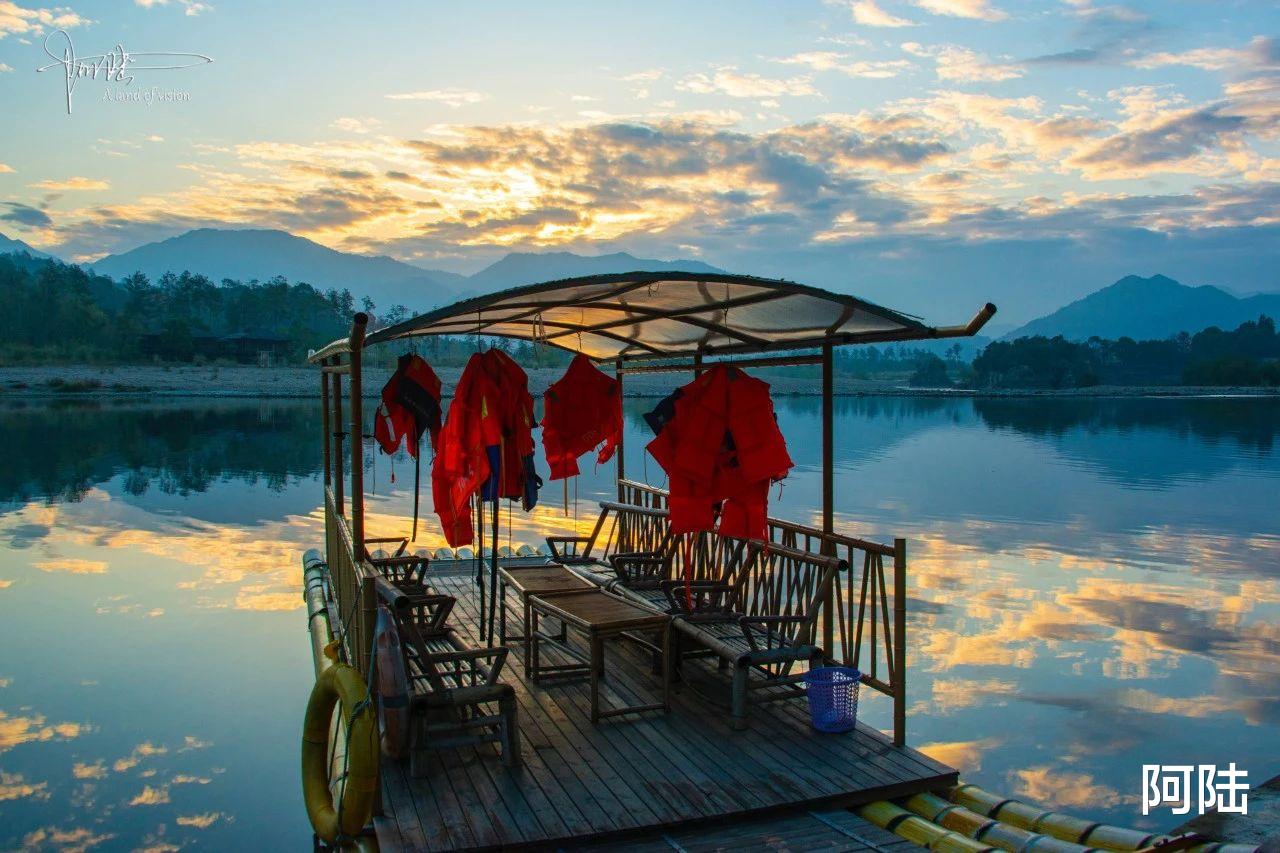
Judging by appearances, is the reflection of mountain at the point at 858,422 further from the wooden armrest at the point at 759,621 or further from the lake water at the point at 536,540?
the wooden armrest at the point at 759,621

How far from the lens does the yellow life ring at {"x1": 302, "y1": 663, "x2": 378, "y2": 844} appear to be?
424 centimetres

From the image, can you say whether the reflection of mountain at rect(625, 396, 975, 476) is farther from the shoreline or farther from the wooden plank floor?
the wooden plank floor

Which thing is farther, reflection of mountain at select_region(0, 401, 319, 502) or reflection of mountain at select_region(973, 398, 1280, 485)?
reflection of mountain at select_region(973, 398, 1280, 485)

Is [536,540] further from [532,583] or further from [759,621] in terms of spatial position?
[759,621]

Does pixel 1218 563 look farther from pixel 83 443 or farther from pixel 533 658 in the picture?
pixel 83 443

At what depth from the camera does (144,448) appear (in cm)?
3000

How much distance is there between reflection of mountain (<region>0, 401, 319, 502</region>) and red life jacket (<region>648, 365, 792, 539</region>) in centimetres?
1865

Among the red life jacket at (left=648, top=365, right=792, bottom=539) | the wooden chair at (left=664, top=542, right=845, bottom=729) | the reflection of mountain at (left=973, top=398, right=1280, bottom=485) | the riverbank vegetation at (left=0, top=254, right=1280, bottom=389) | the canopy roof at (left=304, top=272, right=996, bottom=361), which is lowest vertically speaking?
the reflection of mountain at (left=973, top=398, right=1280, bottom=485)

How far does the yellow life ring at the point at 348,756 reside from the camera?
4.24 metres

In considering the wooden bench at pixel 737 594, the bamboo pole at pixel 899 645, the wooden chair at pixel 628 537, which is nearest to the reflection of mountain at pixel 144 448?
the wooden chair at pixel 628 537

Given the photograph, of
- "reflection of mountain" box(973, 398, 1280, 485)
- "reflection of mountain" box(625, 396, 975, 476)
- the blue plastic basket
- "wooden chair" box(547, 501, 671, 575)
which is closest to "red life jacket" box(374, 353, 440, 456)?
"wooden chair" box(547, 501, 671, 575)

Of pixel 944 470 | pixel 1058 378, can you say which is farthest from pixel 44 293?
pixel 1058 378

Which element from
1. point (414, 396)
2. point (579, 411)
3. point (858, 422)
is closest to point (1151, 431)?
point (858, 422)

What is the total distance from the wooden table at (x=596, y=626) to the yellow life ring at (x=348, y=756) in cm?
147
